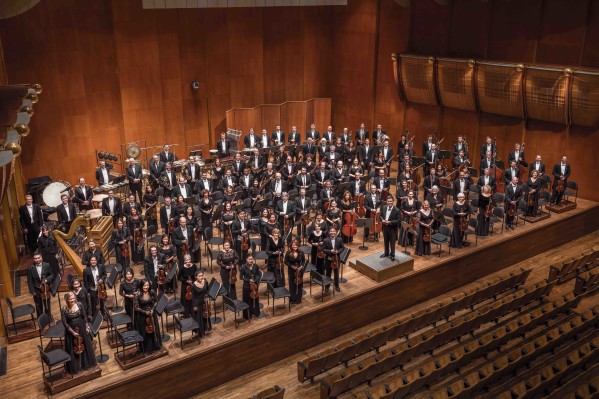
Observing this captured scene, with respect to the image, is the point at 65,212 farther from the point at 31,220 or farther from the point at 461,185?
the point at 461,185

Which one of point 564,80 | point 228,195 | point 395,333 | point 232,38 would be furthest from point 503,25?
point 395,333

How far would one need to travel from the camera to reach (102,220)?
429 inches

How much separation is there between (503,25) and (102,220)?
10561mm

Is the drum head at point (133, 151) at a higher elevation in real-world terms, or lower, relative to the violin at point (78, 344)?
higher

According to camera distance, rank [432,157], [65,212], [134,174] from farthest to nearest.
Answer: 1. [432,157]
2. [134,174]
3. [65,212]

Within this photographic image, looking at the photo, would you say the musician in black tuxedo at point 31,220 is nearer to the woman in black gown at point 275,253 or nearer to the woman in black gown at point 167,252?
the woman in black gown at point 167,252

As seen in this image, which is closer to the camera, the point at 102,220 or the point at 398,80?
the point at 102,220

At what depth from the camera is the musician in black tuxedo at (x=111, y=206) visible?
11.4 meters

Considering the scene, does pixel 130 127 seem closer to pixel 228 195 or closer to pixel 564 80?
pixel 228 195

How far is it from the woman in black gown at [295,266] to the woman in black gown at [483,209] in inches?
172

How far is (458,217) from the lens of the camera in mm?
11477

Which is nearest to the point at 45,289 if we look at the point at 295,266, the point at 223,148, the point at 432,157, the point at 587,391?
the point at 295,266

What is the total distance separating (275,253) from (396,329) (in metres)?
2.25

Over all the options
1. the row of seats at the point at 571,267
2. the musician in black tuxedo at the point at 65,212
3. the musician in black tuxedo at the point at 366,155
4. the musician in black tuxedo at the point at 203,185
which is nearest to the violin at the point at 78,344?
the musician in black tuxedo at the point at 65,212
